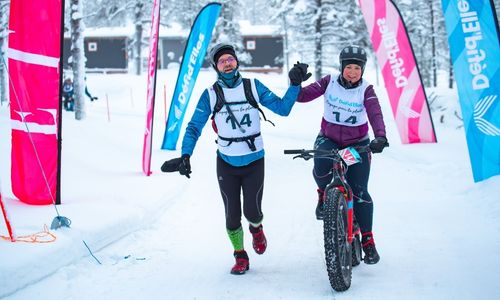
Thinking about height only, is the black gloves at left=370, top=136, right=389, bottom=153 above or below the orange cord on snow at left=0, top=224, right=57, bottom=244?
above

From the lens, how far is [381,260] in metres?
5.22

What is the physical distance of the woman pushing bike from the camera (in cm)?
479

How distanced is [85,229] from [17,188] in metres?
1.57

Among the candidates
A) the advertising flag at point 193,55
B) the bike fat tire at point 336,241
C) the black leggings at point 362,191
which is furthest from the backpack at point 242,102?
the advertising flag at point 193,55

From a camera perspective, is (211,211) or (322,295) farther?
(211,211)

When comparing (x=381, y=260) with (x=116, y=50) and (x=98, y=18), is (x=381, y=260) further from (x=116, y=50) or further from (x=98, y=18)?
(x=116, y=50)

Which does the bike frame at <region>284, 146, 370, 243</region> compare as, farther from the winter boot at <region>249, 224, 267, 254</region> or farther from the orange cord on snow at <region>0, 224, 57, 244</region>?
the orange cord on snow at <region>0, 224, 57, 244</region>

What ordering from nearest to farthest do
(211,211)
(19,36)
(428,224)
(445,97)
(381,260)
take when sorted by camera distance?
1. (381,260)
2. (19,36)
3. (428,224)
4. (211,211)
5. (445,97)

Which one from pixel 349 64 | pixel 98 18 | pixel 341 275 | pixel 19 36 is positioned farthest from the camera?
pixel 98 18

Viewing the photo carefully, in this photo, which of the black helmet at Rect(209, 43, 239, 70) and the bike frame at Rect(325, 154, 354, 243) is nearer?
the bike frame at Rect(325, 154, 354, 243)

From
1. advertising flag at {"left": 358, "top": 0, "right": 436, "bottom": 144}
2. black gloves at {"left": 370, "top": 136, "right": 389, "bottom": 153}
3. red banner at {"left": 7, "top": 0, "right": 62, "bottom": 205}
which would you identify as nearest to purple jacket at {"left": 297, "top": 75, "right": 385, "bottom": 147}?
black gloves at {"left": 370, "top": 136, "right": 389, "bottom": 153}

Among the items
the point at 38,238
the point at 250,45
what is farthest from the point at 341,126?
the point at 250,45

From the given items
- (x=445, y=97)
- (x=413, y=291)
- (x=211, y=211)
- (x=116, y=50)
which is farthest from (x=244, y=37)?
(x=413, y=291)

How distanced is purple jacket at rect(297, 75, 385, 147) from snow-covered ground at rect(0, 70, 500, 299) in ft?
4.53
